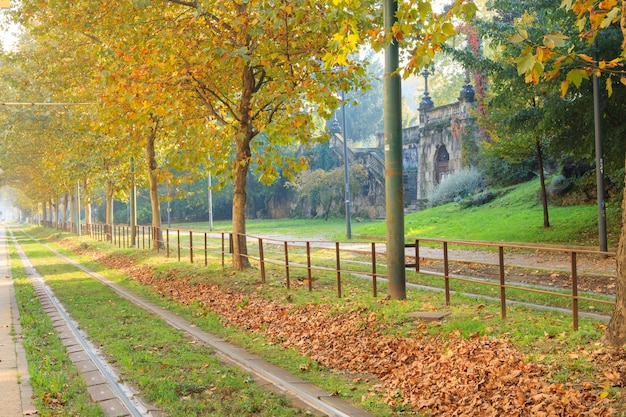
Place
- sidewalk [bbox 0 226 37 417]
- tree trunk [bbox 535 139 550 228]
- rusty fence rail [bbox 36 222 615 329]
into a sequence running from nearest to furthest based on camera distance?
sidewalk [bbox 0 226 37 417]
rusty fence rail [bbox 36 222 615 329]
tree trunk [bbox 535 139 550 228]

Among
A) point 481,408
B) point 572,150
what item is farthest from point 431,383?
point 572,150

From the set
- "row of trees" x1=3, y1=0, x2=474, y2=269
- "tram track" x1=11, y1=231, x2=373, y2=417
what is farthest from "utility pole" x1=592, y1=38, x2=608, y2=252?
"tram track" x1=11, y1=231, x2=373, y2=417

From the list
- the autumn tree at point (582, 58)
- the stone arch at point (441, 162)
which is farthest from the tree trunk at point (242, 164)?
the stone arch at point (441, 162)

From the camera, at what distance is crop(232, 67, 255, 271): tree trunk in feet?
58.8

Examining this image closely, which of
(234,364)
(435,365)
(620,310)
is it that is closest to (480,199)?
(234,364)

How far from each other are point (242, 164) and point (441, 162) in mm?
32016

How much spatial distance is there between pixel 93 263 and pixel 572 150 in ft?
64.6

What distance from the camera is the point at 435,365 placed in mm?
8172

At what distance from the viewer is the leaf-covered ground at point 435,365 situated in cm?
649

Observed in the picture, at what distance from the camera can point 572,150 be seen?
2223 cm

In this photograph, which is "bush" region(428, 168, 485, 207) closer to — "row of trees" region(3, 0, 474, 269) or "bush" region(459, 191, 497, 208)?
"bush" region(459, 191, 497, 208)

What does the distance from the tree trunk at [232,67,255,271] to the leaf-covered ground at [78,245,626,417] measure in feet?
18.0

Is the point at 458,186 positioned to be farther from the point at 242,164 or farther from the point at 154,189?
the point at 242,164

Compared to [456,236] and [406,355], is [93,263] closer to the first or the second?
[456,236]
